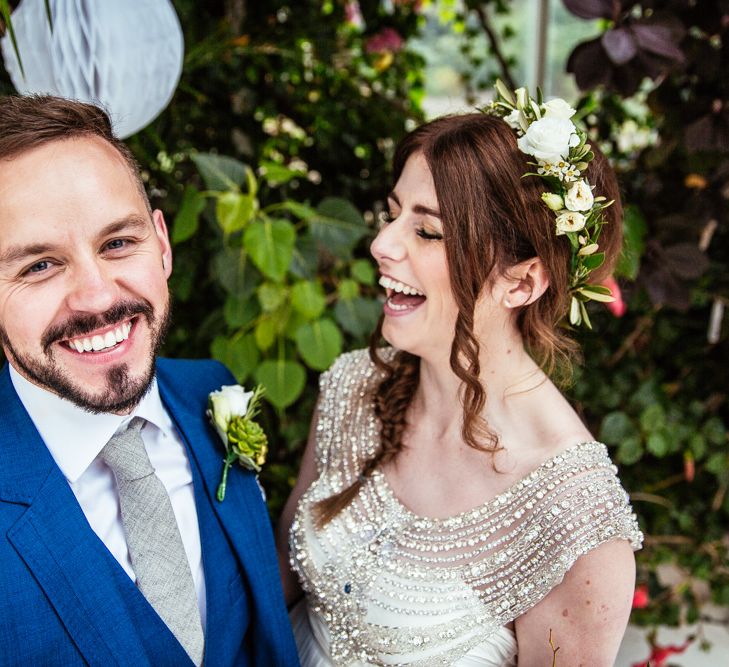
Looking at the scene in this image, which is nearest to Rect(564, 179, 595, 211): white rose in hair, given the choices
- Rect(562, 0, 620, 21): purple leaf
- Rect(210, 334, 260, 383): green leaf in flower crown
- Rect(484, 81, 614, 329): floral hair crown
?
Rect(484, 81, 614, 329): floral hair crown

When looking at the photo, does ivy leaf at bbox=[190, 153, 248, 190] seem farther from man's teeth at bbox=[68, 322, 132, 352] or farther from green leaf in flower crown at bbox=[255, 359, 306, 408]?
man's teeth at bbox=[68, 322, 132, 352]

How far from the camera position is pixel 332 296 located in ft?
7.30

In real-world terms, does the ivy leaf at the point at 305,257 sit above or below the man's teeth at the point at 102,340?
below

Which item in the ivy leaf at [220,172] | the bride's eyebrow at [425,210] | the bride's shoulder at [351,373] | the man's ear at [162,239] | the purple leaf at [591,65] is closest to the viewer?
the man's ear at [162,239]

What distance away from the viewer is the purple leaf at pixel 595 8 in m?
1.75

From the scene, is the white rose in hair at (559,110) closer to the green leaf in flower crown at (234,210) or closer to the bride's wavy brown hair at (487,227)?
the bride's wavy brown hair at (487,227)

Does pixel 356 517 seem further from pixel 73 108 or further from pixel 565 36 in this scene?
pixel 565 36

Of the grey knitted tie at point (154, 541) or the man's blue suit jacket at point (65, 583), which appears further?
the grey knitted tie at point (154, 541)

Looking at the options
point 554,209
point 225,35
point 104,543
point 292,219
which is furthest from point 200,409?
point 225,35

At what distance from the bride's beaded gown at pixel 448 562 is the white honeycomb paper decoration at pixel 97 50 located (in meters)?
0.96

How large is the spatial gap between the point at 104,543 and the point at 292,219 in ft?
5.37

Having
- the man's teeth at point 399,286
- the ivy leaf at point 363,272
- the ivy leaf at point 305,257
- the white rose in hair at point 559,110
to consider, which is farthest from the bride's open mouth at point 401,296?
the ivy leaf at point 363,272

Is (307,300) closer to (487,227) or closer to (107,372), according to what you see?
(487,227)

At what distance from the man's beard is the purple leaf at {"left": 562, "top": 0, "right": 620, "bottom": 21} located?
133cm
